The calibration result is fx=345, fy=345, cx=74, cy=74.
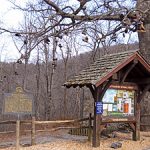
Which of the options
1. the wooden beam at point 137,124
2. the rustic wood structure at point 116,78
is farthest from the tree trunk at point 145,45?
the rustic wood structure at point 116,78

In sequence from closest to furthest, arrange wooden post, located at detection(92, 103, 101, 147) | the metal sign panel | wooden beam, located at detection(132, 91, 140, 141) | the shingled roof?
the shingled roof → wooden post, located at detection(92, 103, 101, 147) → the metal sign panel → wooden beam, located at detection(132, 91, 140, 141)

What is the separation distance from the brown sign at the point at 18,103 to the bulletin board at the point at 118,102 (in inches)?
A: 137

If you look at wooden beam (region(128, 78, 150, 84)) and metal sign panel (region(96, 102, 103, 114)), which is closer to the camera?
metal sign panel (region(96, 102, 103, 114))

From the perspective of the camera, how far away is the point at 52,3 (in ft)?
50.8

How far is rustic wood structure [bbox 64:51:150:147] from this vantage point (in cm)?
1303

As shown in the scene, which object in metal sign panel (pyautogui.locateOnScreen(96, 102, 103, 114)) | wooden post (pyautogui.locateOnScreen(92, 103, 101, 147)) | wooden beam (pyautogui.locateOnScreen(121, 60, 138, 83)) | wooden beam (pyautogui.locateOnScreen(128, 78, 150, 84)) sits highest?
wooden beam (pyautogui.locateOnScreen(121, 60, 138, 83))

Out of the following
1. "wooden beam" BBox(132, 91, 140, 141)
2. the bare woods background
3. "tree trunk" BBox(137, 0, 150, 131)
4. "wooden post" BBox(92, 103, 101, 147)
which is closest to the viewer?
"wooden post" BBox(92, 103, 101, 147)

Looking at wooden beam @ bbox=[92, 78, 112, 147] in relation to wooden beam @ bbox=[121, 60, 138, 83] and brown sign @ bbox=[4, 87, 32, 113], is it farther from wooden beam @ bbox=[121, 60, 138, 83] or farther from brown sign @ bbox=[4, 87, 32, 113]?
brown sign @ bbox=[4, 87, 32, 113]

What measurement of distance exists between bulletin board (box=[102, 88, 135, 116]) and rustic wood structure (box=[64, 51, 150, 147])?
19cm

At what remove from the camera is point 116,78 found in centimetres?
1347

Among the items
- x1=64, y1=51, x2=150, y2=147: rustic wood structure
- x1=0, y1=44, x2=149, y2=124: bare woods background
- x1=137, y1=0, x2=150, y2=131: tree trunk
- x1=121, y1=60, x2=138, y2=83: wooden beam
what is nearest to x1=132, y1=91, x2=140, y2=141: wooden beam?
x1=64, y1=51, x2=150, y2=147: rustic wood structure

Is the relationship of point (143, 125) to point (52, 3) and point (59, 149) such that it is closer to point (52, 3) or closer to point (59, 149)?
point (59, 149)

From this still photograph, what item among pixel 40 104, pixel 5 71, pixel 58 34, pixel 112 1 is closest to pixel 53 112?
pixel 40 104

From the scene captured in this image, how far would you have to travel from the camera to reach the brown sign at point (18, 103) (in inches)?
427
